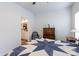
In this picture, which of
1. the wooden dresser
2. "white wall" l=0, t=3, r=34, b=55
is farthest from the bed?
the wooden dresser

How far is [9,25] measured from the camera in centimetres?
376

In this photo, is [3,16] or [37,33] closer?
[3,16]

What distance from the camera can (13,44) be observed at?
4.10 m

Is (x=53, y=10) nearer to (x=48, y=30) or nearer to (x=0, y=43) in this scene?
(x=48, y=30)

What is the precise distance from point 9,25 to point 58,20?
3.21 m

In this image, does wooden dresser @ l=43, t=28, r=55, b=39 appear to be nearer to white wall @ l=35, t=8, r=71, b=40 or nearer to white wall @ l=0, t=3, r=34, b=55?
white wall @ l=35, t=8, r=71, b=40

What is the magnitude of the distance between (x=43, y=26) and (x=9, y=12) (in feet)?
Answer: 9.50

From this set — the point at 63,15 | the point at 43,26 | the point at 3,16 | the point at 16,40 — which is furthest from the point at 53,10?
the point at 3,16

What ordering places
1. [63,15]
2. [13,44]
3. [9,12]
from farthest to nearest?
[63,15] → [13,44] → [9,12]

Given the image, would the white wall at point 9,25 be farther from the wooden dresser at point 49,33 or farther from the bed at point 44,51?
the wooden dresser at point 49,33

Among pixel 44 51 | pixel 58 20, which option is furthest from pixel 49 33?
pixel 44 51

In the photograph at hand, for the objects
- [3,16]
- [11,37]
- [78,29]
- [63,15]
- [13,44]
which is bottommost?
[13,44]

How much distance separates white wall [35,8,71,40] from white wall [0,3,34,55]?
1.77 metres

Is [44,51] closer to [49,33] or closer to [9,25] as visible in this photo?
→ [9,25]
